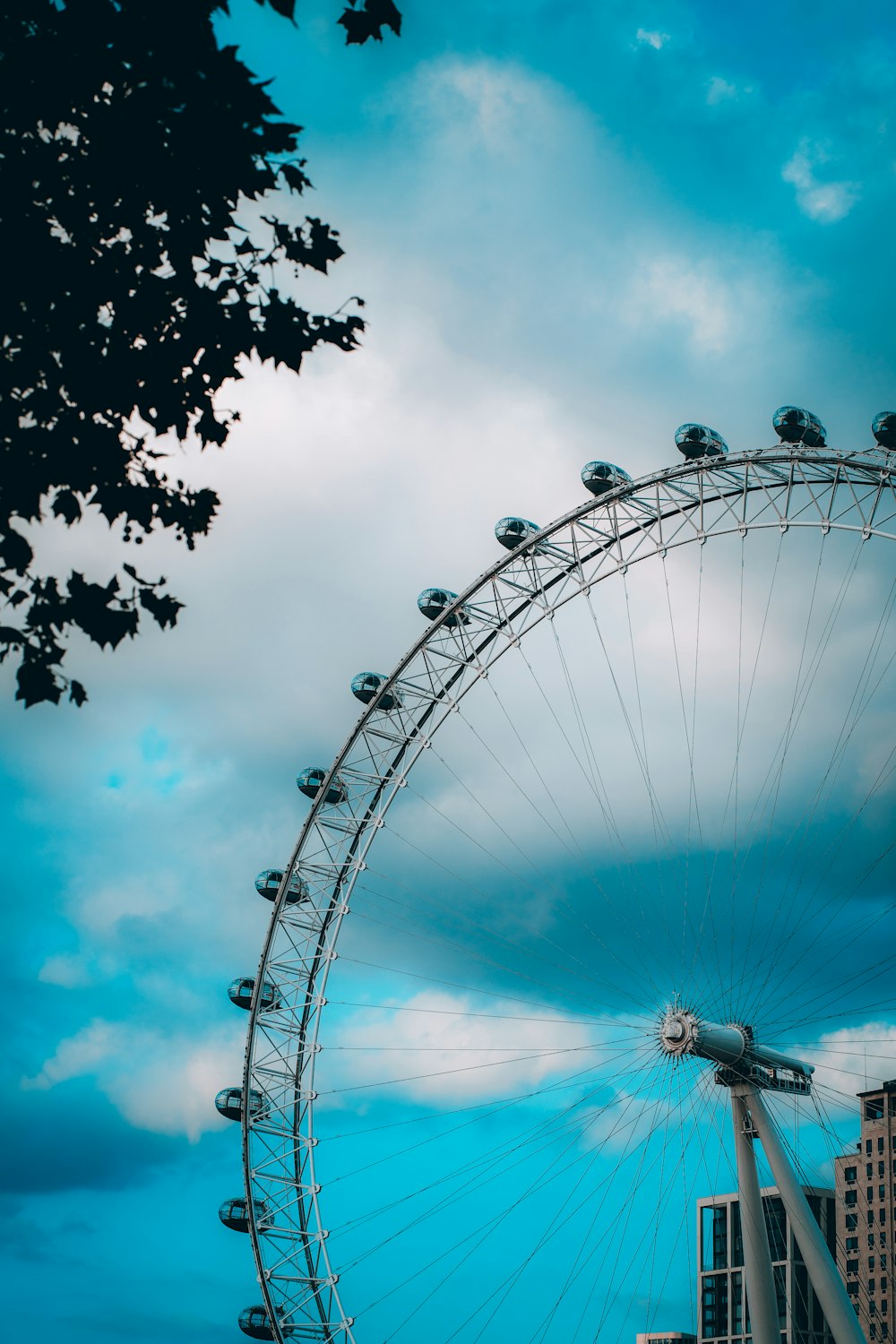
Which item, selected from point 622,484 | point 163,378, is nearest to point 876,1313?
point 622,484

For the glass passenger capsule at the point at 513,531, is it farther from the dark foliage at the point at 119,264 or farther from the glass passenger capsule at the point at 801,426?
the dark foliage at the point at 119,264

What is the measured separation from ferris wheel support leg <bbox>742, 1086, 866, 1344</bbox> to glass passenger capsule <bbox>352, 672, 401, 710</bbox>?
54.6 feet

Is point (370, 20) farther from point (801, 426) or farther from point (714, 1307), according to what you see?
point (714, 1307)

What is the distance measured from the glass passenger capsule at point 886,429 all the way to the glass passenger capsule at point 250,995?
26.3m

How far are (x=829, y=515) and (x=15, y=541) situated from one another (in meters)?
26.6

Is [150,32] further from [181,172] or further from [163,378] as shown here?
[163,378]

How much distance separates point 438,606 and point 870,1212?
3419 inches

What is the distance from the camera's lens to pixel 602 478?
40469mm

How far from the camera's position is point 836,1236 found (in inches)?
4532

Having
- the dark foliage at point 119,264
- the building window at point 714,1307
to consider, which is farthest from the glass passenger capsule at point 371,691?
the building window at point 714,1307

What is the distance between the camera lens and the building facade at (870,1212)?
108 m

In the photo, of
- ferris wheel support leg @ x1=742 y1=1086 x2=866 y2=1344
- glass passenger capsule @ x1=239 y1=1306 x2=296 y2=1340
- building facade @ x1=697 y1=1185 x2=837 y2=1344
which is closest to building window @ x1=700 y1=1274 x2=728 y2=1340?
building facade @ x1=697 y1=1185 x2=837 y2=1344

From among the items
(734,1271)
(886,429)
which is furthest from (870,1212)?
(886,429)

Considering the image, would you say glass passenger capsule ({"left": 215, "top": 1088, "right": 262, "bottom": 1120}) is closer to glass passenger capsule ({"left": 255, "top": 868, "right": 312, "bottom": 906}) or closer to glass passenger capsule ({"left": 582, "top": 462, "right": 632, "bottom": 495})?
glass passenger capsule ({"left": 255, "top": 868, "right": 312, "bottom": 906})
